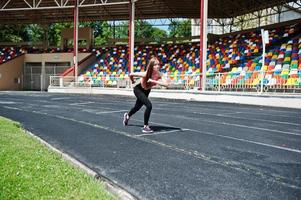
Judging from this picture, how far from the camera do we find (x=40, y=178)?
463cm

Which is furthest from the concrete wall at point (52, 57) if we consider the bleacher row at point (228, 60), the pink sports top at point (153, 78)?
the pink sports top at point (153, 78)

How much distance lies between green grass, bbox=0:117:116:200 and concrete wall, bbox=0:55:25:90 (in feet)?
125

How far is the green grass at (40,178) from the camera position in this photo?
403cm

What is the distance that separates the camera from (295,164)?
5.73 m

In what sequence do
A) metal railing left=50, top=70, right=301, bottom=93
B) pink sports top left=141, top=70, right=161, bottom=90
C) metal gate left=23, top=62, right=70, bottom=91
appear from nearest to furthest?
pink sports top left=141, top=70, right=161, bottom=90
metal railing left=50, top=70, right=301, bottom=93
metal gate left=23, top=62, right=70, bottom=91

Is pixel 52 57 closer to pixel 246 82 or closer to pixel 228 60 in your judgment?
pixel 228 60

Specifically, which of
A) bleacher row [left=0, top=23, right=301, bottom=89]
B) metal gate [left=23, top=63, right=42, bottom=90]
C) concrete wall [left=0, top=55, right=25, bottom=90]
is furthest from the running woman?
metal gate [left=23, top=63, right=42, bottom=90]

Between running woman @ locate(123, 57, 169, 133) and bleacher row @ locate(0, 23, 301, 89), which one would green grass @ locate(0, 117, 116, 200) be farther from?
bleacher row @ locate(0, 23, 301, 89)

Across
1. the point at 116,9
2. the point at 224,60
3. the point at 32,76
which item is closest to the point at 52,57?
the point at 32,76

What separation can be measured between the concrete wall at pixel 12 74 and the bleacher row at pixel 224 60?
1204mm

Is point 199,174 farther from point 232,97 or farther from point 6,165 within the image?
point 232,97


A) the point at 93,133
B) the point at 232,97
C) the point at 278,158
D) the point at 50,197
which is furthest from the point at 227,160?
the point at 232,97

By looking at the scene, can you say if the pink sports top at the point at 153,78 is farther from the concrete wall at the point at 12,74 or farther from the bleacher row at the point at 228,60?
the concrete wall at the point at 12,74

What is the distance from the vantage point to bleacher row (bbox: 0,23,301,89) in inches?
709
